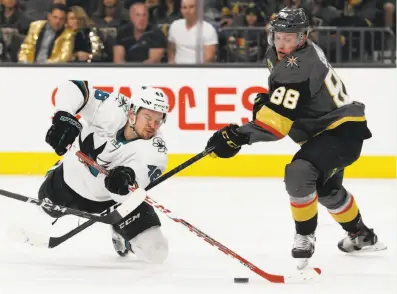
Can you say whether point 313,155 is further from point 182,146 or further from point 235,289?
point 182,146

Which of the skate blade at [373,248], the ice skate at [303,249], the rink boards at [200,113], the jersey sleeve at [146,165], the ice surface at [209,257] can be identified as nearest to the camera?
the ice surface at [209,257]

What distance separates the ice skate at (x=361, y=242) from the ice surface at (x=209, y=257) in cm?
3

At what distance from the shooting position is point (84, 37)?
7.33m

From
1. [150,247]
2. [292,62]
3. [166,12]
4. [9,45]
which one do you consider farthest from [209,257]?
[9,45]

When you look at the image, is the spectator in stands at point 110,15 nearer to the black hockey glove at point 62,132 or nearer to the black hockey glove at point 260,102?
the black hockey glove at point 260,102

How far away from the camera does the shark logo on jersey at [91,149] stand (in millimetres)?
4402

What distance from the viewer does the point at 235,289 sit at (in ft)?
12.6

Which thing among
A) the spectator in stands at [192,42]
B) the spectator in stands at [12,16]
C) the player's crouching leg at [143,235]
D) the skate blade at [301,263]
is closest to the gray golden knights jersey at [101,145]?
the player's crouching leg at [143,235]

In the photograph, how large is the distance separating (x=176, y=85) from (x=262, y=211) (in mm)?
1617

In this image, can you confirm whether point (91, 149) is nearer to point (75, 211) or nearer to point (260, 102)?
point (75, 211)

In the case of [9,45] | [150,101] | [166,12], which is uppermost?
[150,101]

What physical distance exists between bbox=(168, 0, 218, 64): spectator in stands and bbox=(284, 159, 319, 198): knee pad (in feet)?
10.7

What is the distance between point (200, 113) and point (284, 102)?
317cm

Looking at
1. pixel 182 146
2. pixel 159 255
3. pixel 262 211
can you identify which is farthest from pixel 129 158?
pixel 182 146
